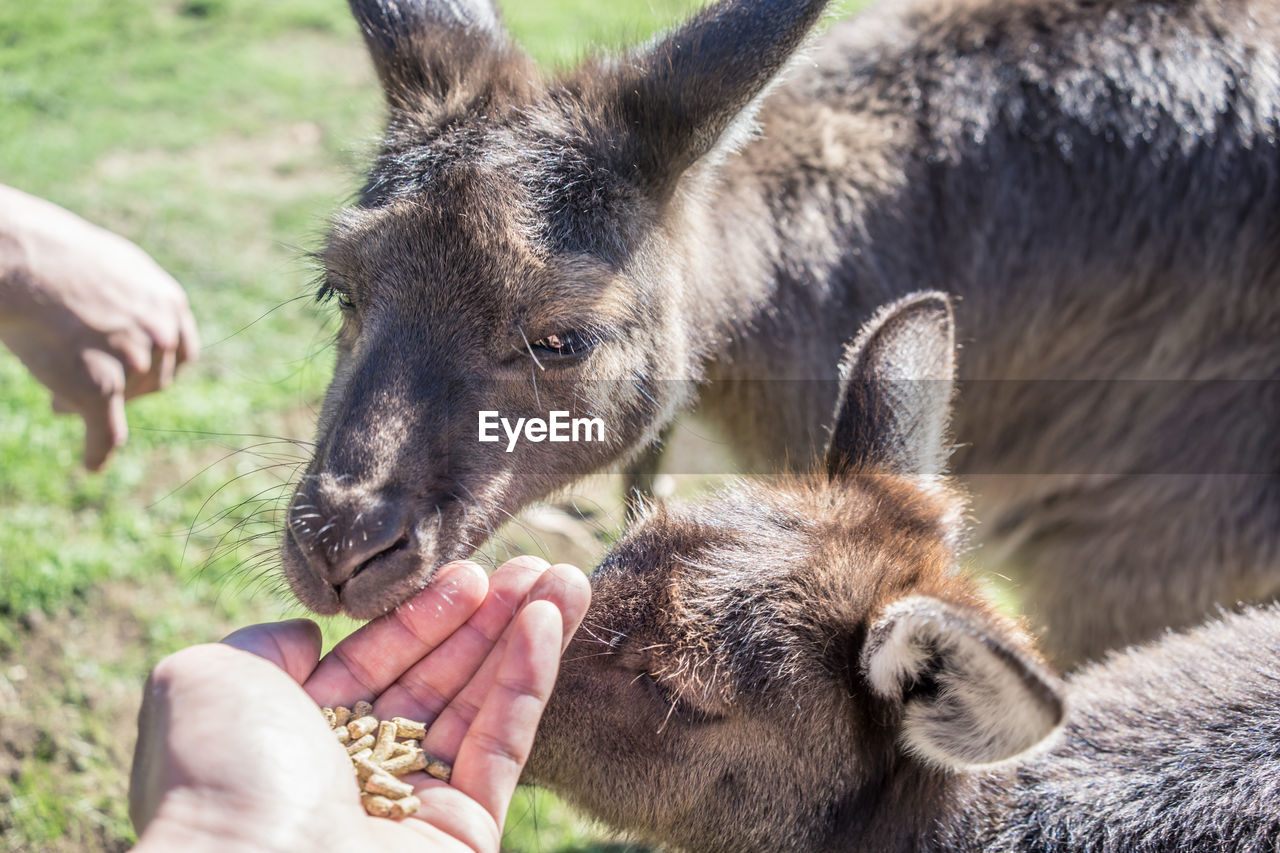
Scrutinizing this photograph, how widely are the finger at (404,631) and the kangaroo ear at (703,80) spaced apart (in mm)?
1543

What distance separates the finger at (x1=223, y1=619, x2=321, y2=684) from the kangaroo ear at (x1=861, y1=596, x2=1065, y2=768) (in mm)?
1418

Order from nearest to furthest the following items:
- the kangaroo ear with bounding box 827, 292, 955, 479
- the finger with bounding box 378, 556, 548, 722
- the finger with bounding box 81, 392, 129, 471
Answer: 1. the finger with bounding box 378, 556, 548, 722
2. the kangaroo ear with bounding box 827, 292, 955, 479
3. the finger with bounding box 81, 392, 129, 471

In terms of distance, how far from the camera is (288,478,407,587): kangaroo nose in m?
2.65

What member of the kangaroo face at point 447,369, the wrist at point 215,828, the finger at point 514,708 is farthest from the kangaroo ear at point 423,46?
the wrist at point 215,828

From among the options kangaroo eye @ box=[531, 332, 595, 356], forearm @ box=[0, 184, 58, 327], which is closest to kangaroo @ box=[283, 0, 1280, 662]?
kangaroo eye @ box=[531, 332, 595, 356]

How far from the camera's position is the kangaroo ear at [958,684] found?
2.01 m

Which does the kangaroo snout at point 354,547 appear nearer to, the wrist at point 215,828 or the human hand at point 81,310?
the wrist at point 215,828

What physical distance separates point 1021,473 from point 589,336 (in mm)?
2443

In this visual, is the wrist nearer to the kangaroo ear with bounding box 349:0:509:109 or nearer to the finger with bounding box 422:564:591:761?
the finger with bounding box 422:564:591:761

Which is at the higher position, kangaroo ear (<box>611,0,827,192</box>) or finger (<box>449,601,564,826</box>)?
kangaroo ear (<box>611,0,827,192</box>)

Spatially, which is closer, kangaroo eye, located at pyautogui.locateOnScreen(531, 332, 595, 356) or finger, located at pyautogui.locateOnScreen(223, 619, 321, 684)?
finger, located at pyautogui.locateOnScreen(223, 619, 321, 684)

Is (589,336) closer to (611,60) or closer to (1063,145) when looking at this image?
(611,60)

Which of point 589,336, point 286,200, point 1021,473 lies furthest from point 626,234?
point 286,200

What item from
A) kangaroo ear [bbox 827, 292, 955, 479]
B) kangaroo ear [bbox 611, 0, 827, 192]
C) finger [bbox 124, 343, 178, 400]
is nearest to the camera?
kangaroo ear [bbox 827, 292, 955, 479]
